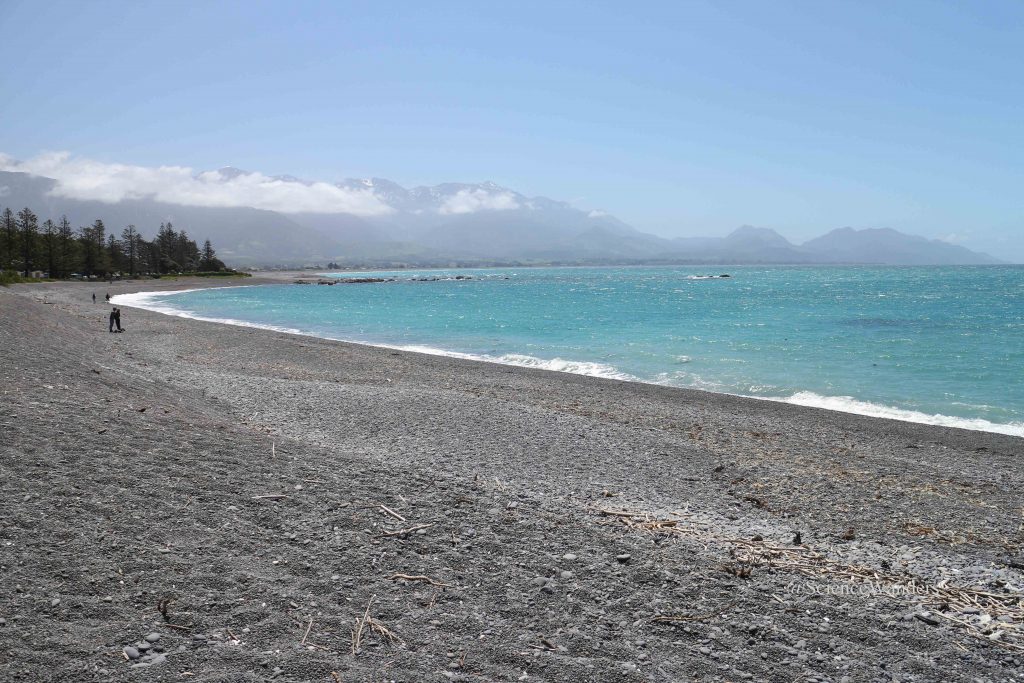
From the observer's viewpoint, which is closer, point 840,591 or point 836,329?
point 840,591

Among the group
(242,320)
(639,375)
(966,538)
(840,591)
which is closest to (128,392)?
(840,591)

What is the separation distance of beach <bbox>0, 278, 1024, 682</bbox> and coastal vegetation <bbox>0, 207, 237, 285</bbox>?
7492 cm

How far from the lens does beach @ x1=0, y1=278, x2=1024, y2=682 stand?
4.53 meters

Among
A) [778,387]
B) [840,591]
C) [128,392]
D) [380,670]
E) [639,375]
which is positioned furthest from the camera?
[639,375]

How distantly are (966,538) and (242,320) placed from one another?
154ft

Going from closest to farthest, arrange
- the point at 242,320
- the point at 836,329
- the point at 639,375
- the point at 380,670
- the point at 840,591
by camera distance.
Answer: the point at 380,670
the point at 840,591
the point at 639,375
the point at 836,329
the point at 242,320

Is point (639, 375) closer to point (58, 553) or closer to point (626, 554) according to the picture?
point (626, 554)

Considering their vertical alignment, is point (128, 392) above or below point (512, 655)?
above

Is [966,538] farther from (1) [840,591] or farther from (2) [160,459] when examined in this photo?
(2) [160,459]

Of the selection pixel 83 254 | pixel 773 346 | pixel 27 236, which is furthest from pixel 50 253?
pixel 773 346

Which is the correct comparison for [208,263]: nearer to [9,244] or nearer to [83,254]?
[83,254]

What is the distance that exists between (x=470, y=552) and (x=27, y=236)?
117 m

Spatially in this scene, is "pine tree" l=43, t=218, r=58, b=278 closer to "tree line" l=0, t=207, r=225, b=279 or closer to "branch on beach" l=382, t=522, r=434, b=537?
"tree line" l=0, t=207, r=225, b=279

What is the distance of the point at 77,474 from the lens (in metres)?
6.65
